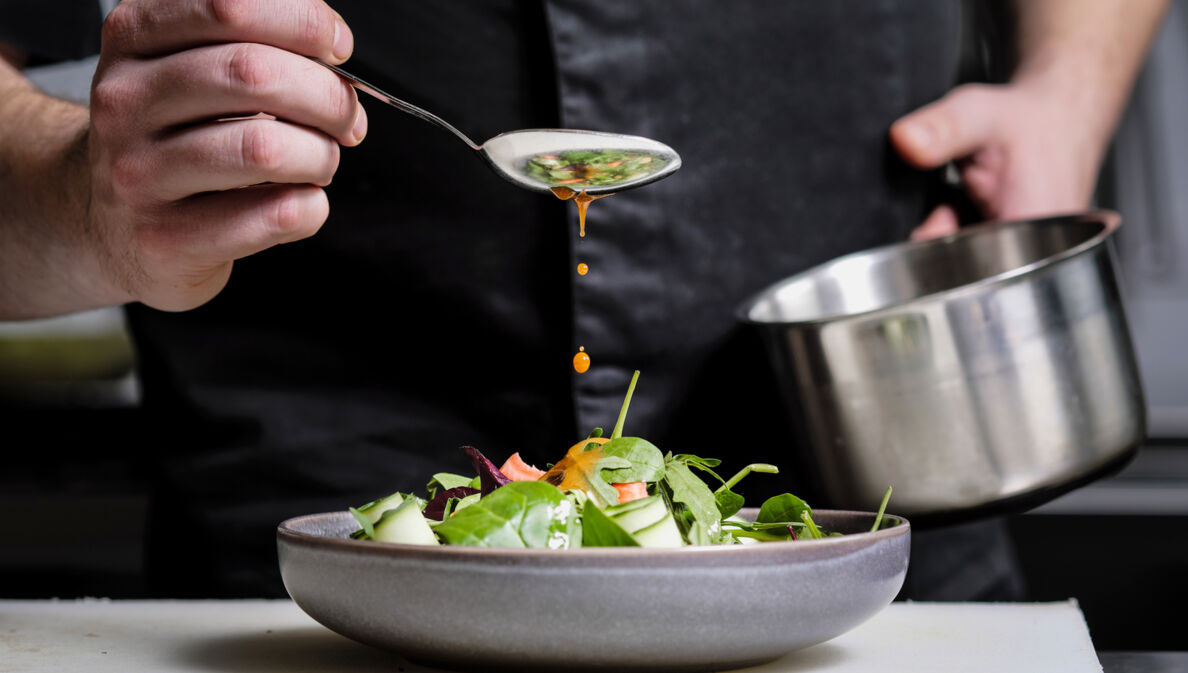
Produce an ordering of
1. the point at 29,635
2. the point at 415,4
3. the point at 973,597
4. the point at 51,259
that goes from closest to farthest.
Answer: the point at 29,635 < the point at 51,259 < the point at 415,4 < the point at 973,597

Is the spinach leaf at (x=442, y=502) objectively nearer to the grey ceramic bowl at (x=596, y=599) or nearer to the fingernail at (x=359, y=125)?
the grey ceramic bowl at (x=596, y=599)

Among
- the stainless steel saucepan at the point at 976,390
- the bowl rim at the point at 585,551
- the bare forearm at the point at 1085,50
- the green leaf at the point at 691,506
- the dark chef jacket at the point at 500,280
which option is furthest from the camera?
the bare forearm at the point at 1085,50

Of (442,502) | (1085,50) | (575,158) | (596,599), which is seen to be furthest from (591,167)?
(1085,50)

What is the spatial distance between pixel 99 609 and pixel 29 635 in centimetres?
12

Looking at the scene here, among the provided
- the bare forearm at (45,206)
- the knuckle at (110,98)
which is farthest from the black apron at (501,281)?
the knuckle at (110,98)

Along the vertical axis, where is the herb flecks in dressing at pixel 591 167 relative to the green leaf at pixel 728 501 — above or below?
above

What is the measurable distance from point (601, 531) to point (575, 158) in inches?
12.5

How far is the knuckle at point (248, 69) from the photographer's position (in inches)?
26.0

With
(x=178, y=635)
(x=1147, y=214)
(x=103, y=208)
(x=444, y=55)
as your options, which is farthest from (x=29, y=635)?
(x=1147, y=214)

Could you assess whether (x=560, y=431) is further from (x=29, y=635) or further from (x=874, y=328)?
(x=29, y=635)

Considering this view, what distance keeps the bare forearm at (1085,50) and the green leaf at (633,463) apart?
83cm

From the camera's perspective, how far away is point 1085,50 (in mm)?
1267

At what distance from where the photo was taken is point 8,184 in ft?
3.08

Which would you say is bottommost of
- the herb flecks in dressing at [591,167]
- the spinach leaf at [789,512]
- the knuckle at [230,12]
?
the spinach leaf at [789,512]
